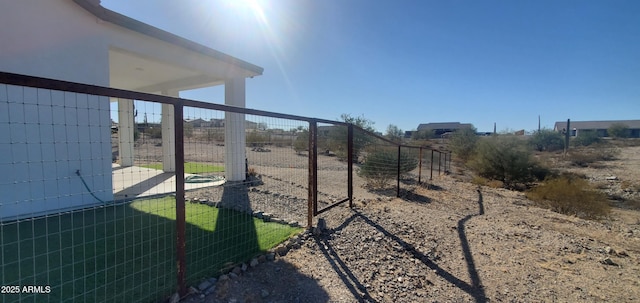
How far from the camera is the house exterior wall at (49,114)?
4.36 meters

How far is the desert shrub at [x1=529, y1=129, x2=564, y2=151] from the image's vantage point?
116 feet

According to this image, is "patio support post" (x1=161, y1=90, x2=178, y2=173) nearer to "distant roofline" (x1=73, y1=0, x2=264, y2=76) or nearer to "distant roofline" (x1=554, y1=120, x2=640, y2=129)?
"distant roofline" (x1=73, y1=0, x2=264, y2=76)

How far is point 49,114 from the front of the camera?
4836 mm

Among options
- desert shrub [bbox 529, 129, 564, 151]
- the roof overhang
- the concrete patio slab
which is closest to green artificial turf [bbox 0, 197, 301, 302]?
the concrete patio slab

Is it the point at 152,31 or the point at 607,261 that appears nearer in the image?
the point at 607,261

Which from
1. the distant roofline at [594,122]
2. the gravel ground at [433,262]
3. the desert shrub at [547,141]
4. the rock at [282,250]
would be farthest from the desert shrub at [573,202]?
the distant roofline at [594,122]

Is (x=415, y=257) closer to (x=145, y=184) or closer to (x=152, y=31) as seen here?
(x=152, y=31)

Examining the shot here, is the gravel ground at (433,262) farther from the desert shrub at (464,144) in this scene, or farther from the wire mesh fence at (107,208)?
the desert shrub at (464,144)

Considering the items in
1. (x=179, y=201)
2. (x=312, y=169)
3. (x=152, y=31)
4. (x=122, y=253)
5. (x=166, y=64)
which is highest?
(x=152, y=31)

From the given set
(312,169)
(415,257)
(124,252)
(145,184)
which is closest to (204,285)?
(124,252)

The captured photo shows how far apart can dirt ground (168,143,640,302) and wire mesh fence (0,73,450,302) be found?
48 centimetres

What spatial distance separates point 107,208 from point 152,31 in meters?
3.52

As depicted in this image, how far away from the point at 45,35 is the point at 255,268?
16.8 ft

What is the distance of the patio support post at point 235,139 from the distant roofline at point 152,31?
0.61 metres
